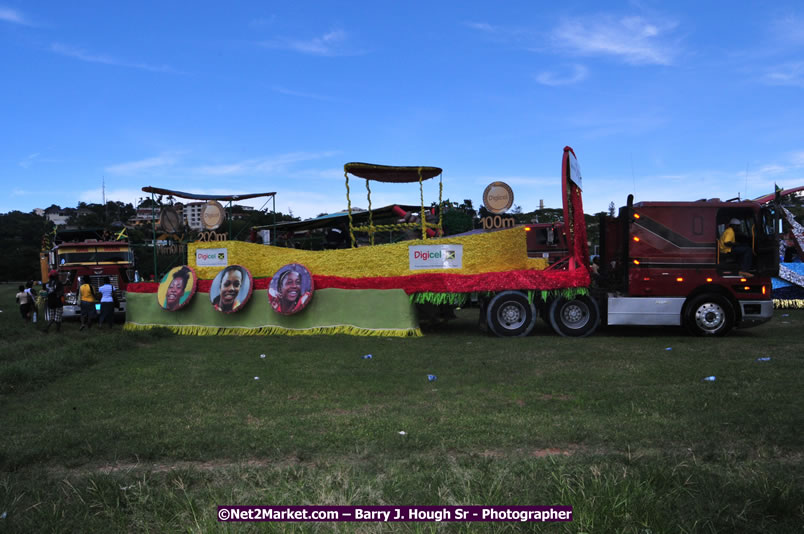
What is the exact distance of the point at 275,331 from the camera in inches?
515

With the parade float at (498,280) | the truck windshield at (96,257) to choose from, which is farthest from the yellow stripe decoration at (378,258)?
the truck windshield at (96,257)

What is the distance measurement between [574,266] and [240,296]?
24.1 feet

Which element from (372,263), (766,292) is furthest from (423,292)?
(766,292)

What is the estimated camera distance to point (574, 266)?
38.6ft

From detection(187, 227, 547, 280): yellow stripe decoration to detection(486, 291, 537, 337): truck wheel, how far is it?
66cm

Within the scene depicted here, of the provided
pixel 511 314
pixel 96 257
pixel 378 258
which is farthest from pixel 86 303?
pixel 511 314

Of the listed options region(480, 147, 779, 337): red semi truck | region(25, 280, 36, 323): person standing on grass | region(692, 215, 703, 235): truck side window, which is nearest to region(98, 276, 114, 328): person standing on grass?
region(25, 280, 36, 323): person standing on grass

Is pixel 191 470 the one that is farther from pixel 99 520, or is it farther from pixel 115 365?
pixel 115 365

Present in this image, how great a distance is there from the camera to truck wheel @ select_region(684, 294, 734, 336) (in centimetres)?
1138

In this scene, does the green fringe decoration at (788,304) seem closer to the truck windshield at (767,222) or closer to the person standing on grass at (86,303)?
the truck windshield at (767,222)

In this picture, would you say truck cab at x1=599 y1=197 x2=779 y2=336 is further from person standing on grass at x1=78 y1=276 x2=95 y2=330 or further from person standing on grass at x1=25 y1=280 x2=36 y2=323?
person standing on grass at x1=25 y1=280 x2=36 y2=323

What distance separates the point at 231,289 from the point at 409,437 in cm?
938

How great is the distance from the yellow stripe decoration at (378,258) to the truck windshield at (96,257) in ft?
16.7

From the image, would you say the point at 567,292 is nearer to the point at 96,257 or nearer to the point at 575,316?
the point at 575,316
